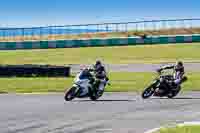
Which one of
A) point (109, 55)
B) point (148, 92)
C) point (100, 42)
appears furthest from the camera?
point (100, 42)

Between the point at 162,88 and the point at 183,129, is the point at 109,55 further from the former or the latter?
the point at 183,129

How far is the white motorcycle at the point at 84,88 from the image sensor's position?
2133 cm

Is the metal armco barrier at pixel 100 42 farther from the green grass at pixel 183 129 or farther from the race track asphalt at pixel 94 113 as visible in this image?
the green grass at pixel 183 129

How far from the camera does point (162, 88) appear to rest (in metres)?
22.2

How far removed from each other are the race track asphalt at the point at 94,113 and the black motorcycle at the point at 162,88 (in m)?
0.31

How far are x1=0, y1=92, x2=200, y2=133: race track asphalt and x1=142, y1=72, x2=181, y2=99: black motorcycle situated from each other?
0.31 metres

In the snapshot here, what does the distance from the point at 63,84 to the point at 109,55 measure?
95.3 feet

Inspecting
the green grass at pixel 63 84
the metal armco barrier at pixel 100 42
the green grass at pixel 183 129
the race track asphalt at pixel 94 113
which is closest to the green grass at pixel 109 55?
the metal armco barrier at pixel 100 42

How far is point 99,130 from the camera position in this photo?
46.3ft

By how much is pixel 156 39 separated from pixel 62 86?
41.6 meters

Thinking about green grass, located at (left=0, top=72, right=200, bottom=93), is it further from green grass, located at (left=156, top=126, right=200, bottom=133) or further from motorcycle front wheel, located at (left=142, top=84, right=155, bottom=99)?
green grass, located at (left=156, top=126, right=200, bottom=133)

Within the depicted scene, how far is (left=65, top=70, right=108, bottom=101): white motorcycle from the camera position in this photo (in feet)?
70.0

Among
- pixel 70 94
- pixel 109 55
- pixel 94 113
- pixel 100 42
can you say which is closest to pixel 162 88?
pixel 70 94

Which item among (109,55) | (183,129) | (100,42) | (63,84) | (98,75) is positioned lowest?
(183,129)
